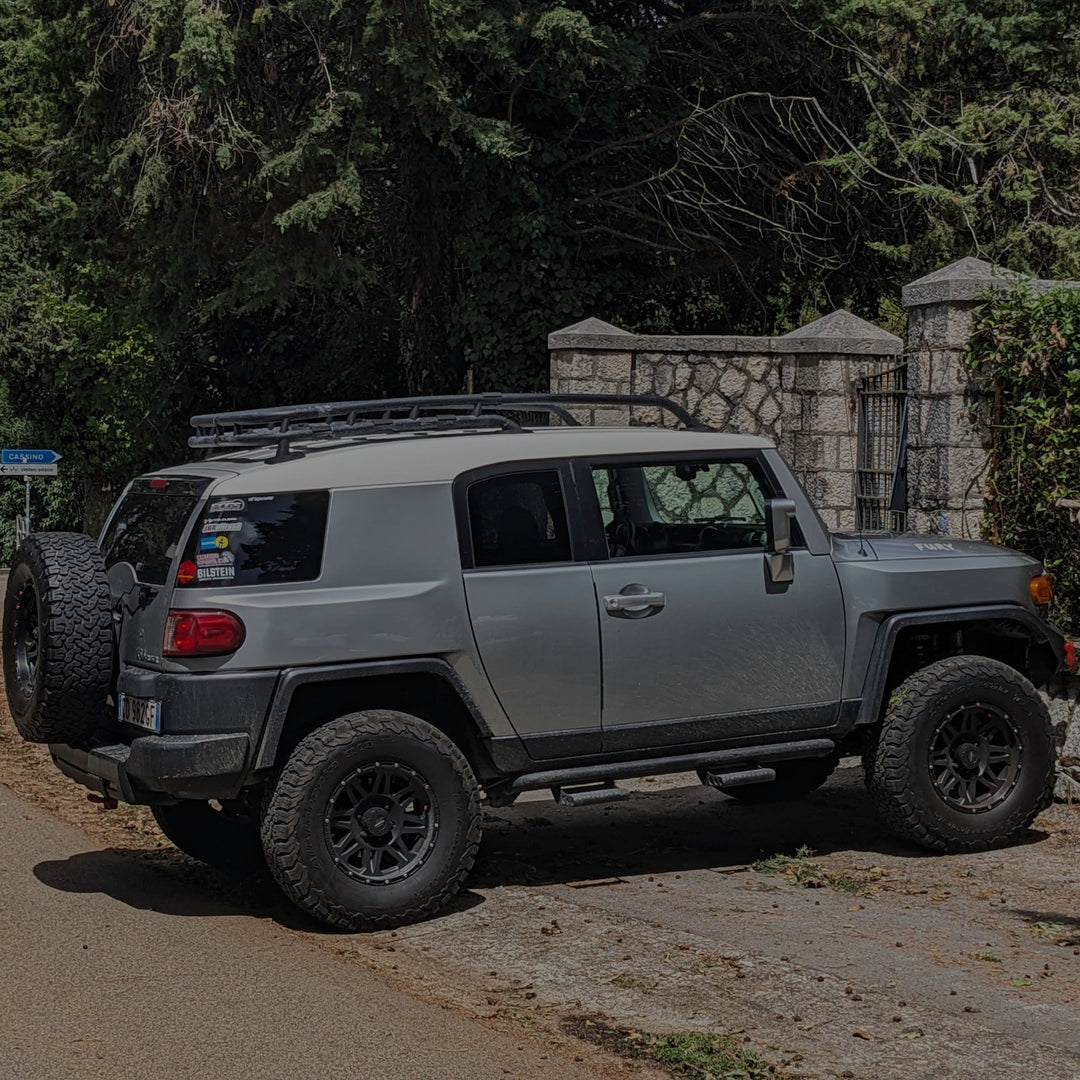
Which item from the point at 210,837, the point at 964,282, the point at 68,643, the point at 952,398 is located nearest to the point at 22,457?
the point at 952,398

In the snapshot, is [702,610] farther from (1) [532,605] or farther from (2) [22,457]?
(2) [22,457]

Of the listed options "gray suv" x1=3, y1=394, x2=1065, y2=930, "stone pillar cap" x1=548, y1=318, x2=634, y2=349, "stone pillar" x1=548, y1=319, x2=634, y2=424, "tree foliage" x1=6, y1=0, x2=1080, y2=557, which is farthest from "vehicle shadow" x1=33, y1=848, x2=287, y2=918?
"tree foliage" x1=6, y1=0, x2=1080, y2=557

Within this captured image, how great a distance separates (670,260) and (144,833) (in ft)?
46.0

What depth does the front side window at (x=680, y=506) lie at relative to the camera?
24.4 ft

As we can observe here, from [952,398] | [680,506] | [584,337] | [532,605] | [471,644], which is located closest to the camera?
[471,644]

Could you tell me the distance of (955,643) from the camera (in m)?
8.08

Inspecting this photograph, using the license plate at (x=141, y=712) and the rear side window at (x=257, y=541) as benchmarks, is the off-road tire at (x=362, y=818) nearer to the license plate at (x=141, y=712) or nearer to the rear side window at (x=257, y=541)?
the license plate at (x=141, y=712)

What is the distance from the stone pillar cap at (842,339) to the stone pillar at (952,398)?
187cm

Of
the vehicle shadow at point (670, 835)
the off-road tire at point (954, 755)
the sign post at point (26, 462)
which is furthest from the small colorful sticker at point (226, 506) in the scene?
the sign post at point (26, 462)

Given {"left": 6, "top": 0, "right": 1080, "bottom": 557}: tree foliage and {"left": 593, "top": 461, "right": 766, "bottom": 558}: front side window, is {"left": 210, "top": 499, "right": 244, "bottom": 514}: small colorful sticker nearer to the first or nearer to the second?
{"left": 593, "top": 461, "right": 766, "bottom": 558}: front side window

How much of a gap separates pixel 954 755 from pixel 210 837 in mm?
3550

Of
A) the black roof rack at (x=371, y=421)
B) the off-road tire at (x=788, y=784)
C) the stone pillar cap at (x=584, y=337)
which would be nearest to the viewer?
the black roof rack at (x=371, y=421)

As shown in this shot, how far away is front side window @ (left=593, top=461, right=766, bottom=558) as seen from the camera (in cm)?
743

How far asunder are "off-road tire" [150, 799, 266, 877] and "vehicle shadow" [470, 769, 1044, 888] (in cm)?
106
